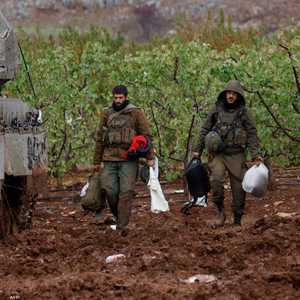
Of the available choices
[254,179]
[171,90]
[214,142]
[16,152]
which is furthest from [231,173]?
[171,90]

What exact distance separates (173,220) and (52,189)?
24.0 feet

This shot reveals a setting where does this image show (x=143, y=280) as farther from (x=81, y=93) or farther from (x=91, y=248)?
(x=81, y=93)

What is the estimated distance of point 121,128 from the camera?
1273cm

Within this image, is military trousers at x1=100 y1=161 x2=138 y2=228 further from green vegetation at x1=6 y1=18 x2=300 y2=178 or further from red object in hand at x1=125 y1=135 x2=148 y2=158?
green vegetation at x1=6 y1=18 x2=300 y2=178

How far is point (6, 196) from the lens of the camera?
12688 millimetres

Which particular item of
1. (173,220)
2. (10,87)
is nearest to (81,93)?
(10,87)

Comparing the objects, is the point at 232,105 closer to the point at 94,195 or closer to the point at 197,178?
the point at 197,178

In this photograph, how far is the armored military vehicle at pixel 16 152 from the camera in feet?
37.8

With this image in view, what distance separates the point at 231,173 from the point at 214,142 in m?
0.46

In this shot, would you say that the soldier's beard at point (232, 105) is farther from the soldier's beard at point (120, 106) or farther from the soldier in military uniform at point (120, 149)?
the soldier's beard at point (120, 106)

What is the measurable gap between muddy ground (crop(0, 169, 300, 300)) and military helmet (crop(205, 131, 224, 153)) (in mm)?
904

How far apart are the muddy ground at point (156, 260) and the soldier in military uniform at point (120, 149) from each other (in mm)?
366

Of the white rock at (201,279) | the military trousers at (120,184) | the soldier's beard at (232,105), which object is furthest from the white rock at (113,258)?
the soldier's beard at (232,105)

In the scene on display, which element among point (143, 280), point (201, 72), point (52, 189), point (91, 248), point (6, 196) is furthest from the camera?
point (52, 189)
